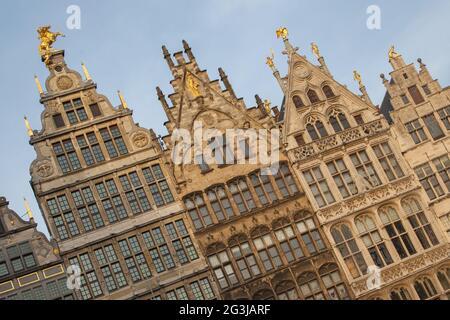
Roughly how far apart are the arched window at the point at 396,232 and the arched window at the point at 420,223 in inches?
21.7

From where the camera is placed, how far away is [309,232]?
3209 centimetres

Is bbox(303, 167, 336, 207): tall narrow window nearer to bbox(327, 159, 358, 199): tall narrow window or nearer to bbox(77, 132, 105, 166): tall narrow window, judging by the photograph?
bbox(327, 159, 358, 199): tall narrow window

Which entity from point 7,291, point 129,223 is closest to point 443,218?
point 129,223

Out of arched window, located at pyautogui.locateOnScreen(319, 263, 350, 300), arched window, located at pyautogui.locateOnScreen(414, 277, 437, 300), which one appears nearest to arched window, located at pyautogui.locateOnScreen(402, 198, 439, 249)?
arched window, located at pyautogui.locateOnScreen(414, 277, 437, 300)

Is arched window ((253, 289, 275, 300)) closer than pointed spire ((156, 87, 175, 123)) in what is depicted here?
Yes

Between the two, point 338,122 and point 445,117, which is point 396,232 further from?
point 445,117

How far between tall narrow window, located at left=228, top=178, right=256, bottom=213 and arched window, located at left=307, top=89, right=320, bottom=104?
5.71m

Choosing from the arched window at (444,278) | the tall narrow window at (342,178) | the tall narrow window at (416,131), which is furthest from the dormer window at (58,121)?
the arched window at (444,278)

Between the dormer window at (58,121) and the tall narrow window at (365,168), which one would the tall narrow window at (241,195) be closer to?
the tall narrow window at (365,168)

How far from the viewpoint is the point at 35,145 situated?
3216 cm

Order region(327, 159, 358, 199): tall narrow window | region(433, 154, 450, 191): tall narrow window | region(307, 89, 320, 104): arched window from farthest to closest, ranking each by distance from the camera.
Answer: region(307, 89, 320, 104): arched window → region(433, 154, 450, 191): tall narrow window → region(327, 159, 358, 199): tall narrow window

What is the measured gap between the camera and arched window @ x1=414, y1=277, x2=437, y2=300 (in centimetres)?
3141

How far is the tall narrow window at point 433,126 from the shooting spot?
112ft

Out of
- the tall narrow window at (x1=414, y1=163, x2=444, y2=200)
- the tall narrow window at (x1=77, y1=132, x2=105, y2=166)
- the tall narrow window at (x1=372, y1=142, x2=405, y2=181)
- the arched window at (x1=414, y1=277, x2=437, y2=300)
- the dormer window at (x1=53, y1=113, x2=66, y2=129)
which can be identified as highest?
the dormer window at (x1=53, y1=113, x2=66, y2=129)
